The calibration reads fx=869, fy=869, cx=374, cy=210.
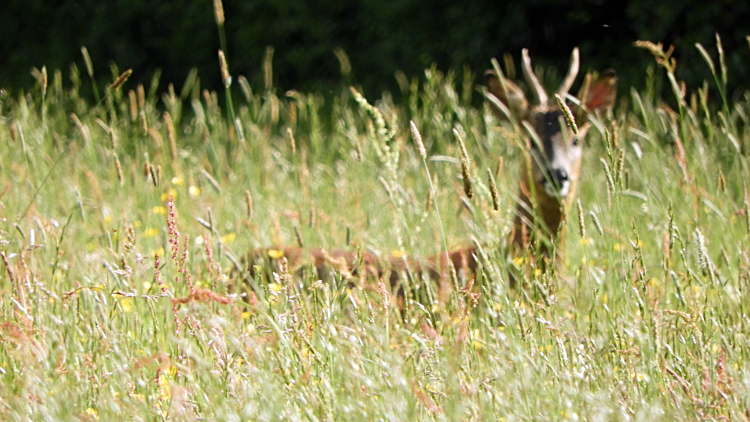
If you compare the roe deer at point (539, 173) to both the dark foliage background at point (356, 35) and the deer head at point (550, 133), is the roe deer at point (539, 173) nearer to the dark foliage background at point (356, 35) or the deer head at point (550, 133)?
the deer head at point (550, 133)

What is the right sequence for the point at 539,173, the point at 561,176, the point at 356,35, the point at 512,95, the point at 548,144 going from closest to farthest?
the point at 561,176 < the point at 539,173 < the point at 548,144 < the point at 512,95 < the point at 356,35

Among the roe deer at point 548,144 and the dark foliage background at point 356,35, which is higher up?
the dark foliage background at point 356,35

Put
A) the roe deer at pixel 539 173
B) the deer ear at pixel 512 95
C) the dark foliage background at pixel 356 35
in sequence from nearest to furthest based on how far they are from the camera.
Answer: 1. the roe deer at pixel 539 173
2. the deer ear at pixel 512 95
3. the dark foliage background at pixel 356 35

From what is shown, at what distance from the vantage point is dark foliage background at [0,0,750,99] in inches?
282

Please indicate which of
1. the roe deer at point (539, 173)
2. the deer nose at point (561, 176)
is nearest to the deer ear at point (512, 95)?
the roe deer at point (539, 173)

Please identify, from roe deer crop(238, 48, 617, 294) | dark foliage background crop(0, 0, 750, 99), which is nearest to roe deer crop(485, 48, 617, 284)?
roe deer crop(238, 48, 617, 294)

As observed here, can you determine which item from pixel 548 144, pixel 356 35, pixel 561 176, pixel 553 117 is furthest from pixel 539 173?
pixel 356 35

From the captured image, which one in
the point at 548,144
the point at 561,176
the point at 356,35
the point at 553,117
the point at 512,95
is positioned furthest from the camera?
the point at 356,35

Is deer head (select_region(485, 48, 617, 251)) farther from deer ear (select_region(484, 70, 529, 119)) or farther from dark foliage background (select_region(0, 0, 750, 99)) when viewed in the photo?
dark foliage background (select_region(0, 0, 750, 99))

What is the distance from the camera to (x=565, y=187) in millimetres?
3627

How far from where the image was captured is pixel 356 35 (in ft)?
31.9

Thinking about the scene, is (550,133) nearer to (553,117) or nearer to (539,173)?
(553,117)

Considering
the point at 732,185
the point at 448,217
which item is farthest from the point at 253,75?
the point at 732,185

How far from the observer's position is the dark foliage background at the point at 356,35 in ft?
23.5
